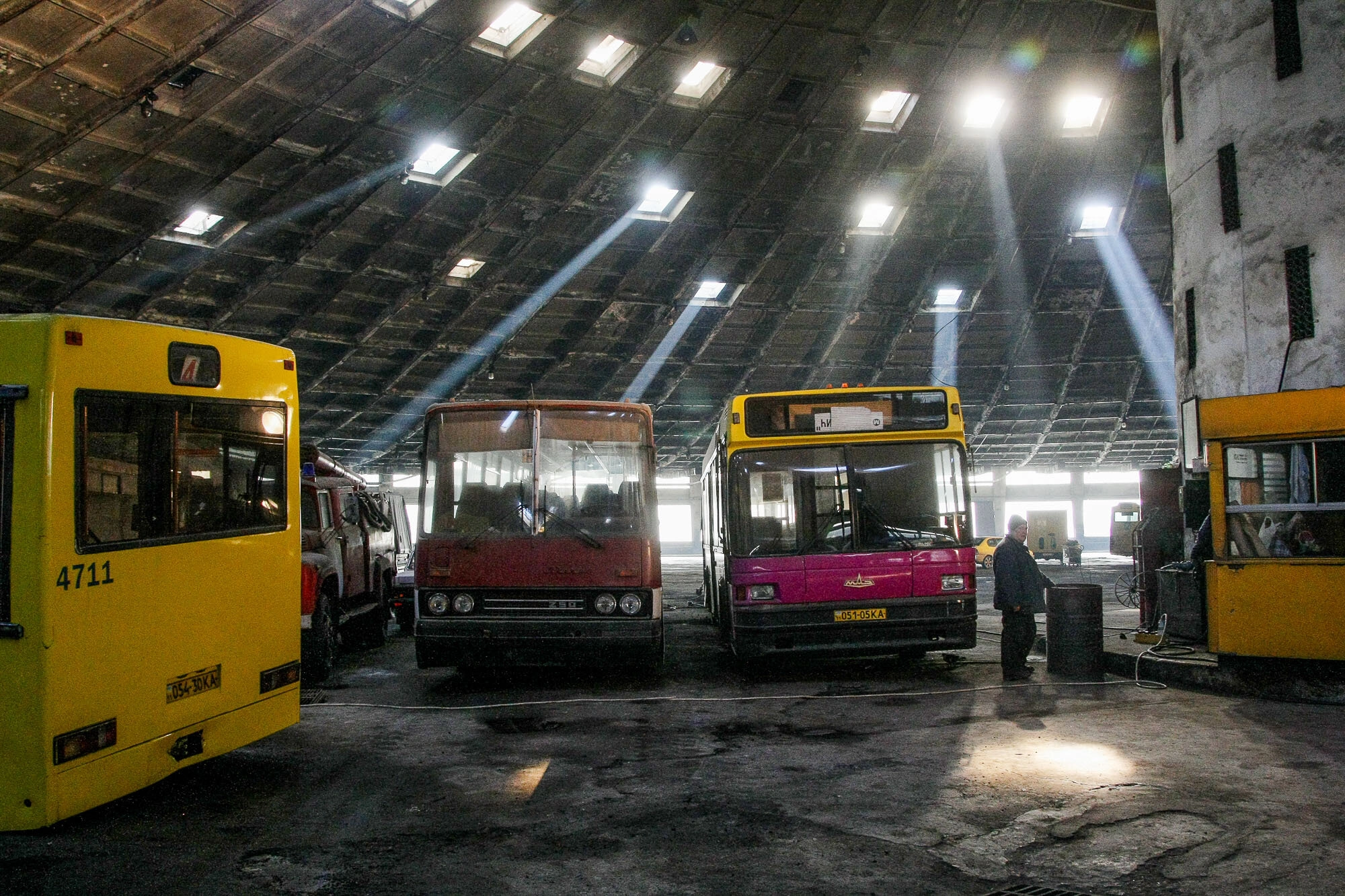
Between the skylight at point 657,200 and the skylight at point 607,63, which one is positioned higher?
the skylight at point 607,63

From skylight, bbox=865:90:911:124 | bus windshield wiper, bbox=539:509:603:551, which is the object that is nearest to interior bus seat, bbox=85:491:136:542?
bus windshield wiper, bbox=539:509:603:551

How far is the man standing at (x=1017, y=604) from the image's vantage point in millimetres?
9891

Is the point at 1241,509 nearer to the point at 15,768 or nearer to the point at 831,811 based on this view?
the point at 831,811

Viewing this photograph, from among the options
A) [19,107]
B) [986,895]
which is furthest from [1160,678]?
[19,107]

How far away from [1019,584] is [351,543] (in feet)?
26.9

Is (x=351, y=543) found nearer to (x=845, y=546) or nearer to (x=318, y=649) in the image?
(x=318, y=649)

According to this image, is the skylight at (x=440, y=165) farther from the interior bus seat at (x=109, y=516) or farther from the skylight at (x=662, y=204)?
the interior bus seat at (x=109, y=516)

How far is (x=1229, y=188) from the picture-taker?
1360 centimetres

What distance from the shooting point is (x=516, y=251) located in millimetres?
23609

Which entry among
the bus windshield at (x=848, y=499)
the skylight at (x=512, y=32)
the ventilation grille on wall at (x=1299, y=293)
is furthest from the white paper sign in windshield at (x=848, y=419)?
the skylight at (x=512, y=32)

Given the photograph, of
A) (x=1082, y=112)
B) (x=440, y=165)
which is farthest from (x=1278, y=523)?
(x=1082, y=112)

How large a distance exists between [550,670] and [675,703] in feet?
8.81

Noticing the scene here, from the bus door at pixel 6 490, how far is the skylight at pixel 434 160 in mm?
16585

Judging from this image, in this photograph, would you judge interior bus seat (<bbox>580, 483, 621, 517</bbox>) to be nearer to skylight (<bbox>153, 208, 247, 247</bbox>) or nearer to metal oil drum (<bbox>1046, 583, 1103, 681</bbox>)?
metal oil drum (<bbox>1046, 583, 1103, 681</bbox>)
